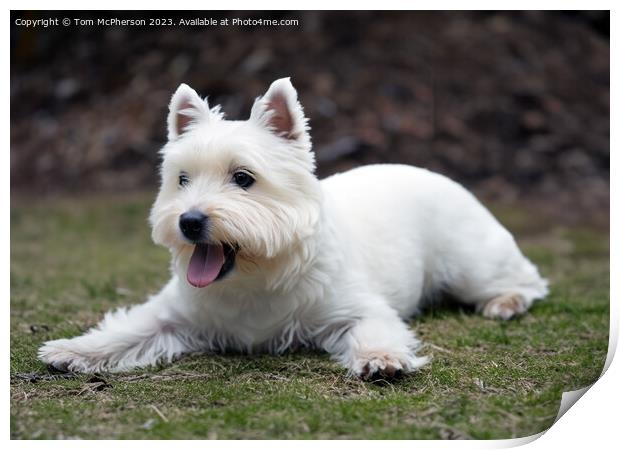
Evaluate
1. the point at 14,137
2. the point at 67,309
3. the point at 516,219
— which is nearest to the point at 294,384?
the point at 67,309

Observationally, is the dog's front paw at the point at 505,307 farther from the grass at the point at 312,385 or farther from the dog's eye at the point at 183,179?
the dog's eye at the point at 183,179

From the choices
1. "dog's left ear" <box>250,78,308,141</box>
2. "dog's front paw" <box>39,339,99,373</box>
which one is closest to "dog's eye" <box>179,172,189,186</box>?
"dog's left ear" <box>250,78,308,141</box>

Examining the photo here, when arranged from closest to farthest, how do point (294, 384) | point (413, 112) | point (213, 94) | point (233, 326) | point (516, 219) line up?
point (294, 384) < point (233, 326) < point (213, 94) < point (413, 112) < point (516, 219)

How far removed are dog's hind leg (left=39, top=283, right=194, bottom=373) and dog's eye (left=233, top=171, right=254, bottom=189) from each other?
1.04m

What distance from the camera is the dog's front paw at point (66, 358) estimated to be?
15.5 ft

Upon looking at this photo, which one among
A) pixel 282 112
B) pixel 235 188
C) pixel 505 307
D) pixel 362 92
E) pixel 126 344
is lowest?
pixel 505 307

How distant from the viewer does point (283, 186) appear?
4.56 meters

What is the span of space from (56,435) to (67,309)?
270 centimetres

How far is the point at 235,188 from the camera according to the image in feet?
14.7

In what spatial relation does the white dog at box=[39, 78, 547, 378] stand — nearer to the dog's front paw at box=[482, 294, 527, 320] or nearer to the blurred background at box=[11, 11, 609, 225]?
the dog's front paw at box=[482, 294, 527, 320]

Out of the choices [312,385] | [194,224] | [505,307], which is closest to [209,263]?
[194,224]

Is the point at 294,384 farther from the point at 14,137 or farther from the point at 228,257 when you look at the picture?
the point at 14,137

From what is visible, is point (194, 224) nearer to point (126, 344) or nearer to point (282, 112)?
point (282, 112)

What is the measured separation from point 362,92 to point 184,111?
458 cm
